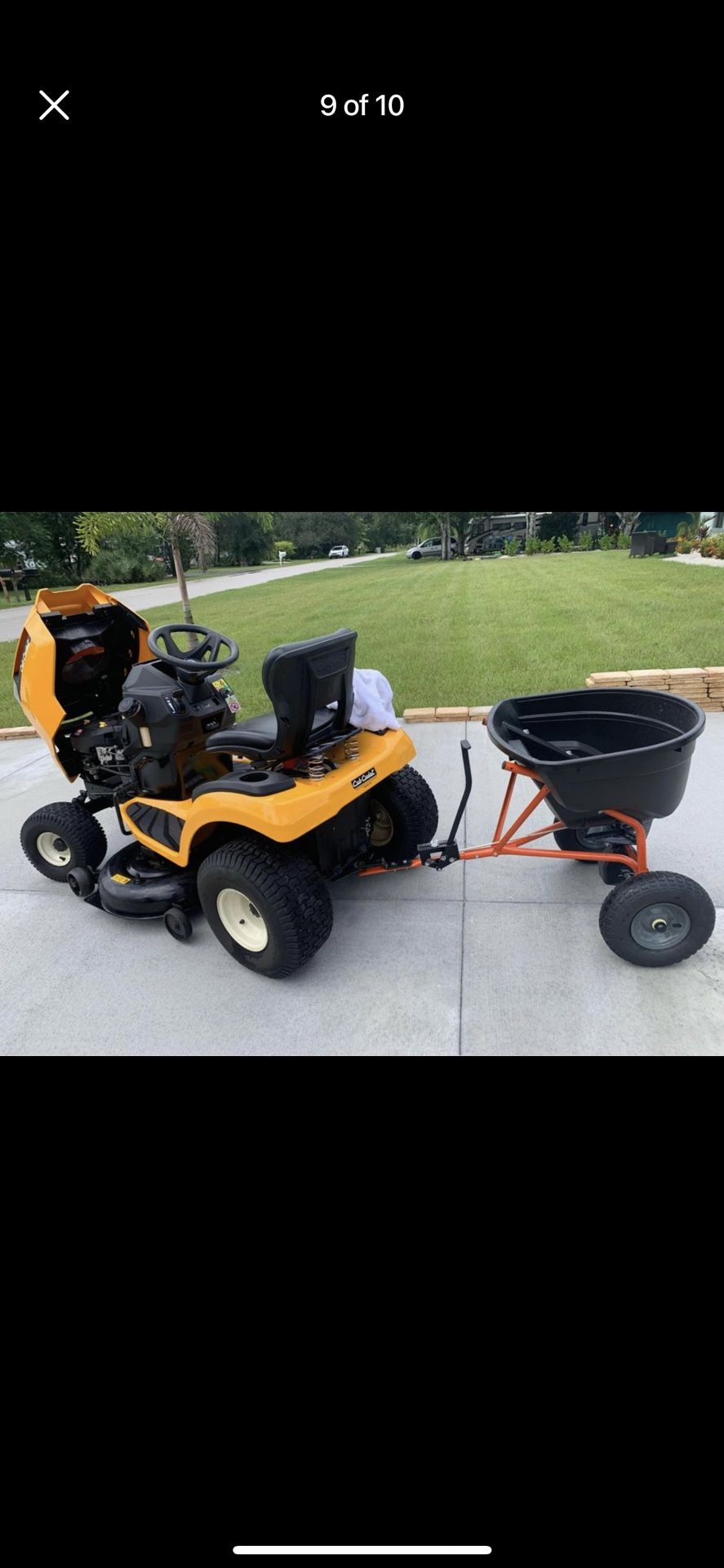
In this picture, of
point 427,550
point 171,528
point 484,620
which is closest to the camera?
point 171,528

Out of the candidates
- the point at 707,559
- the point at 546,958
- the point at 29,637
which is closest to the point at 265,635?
the point at 29,637

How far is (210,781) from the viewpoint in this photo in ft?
10.1

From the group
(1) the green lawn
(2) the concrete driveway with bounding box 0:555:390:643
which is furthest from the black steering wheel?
(2) the concrete driveway with bounding box 0:555:390:643

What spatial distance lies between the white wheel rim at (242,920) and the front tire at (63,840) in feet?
3.28

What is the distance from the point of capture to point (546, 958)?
103 inches

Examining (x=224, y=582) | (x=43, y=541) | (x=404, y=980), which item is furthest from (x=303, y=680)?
(x=224, y=582)

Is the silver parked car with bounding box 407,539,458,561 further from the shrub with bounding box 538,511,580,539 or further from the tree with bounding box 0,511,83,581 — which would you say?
the tree with bounding box 0,511,83,581

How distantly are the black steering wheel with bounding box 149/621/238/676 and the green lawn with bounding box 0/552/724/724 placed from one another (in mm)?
3106

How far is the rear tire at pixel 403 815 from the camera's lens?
10.3 ft

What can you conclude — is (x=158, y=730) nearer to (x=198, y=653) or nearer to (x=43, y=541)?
(x=198, y=653)

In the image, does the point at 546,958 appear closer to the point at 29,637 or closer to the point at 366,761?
the point at 366,761

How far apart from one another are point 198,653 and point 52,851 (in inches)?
52.8

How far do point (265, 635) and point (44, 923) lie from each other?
14.8ft

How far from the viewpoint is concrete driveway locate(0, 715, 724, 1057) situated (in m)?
2.27
